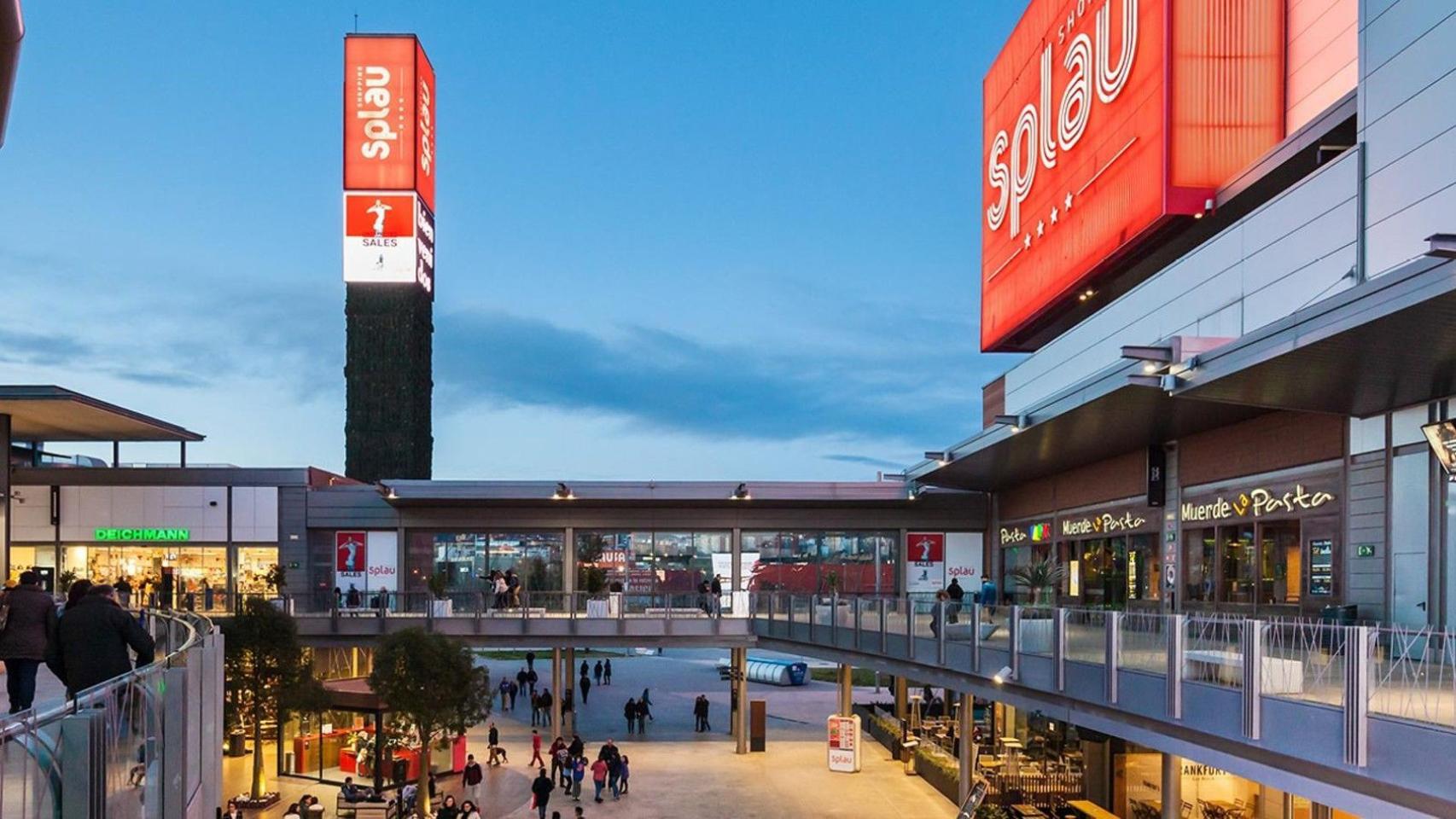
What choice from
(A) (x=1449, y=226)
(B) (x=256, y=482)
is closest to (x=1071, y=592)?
(A) (x=1449, y=226)

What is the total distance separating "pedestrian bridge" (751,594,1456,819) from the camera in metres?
9.94

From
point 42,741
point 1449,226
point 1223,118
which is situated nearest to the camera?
point 42,741

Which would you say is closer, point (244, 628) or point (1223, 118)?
point (1223, 118)

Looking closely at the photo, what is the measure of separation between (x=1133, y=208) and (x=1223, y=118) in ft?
8.14

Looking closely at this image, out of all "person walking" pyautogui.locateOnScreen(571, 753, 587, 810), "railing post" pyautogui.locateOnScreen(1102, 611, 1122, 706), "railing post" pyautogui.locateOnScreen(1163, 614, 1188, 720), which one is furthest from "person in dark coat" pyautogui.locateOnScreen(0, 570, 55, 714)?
"person walking" pyautogui.locateOnScreen(571, 753, 587, 810)

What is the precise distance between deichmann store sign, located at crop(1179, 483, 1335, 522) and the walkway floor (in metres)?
8.97

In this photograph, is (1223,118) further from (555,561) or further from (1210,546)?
(555,561)

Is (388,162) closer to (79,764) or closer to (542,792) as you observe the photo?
(542,792)

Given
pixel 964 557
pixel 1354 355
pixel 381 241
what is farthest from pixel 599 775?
pixel 381 241

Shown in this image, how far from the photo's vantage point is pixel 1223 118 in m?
24.3

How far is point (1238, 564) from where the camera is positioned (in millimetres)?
23422

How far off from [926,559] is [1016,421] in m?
19.8

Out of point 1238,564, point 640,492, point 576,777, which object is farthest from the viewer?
point 640,492

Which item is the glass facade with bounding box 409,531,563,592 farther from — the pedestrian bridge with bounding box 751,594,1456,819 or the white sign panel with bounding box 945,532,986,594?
the pedestrian bridge with bounding box 751,594,1456,819
